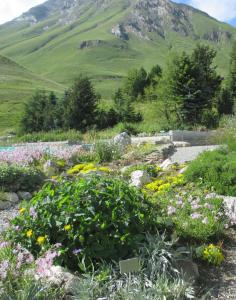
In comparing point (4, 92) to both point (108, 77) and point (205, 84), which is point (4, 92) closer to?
point (205, 84)

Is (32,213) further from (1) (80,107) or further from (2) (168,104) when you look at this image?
(2) (168,104)

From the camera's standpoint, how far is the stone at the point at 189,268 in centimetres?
425

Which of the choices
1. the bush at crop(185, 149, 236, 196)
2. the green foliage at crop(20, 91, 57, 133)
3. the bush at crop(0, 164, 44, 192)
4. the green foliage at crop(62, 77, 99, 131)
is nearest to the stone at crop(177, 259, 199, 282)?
the bush at crop(185, 149, 236, 196)

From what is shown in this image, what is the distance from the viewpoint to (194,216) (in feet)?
17.1

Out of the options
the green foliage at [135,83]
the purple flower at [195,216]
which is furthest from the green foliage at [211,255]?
the green foliage at [135,83]

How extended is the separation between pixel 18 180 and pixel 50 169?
5.23ft

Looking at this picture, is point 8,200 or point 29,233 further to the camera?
point 8,200

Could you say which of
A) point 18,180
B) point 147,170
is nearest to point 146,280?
point 18,180

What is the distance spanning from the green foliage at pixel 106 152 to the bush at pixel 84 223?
677 centimetres

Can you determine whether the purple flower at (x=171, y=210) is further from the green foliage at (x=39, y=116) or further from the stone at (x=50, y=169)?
the green foliage at (x=39, y=116)

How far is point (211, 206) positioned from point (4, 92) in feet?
198

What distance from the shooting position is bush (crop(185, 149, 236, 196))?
7.03 metres

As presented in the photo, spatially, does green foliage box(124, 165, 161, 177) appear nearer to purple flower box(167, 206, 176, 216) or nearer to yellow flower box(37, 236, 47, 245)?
purple flower box(167, 206, 176, 216)

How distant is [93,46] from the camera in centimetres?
19425
